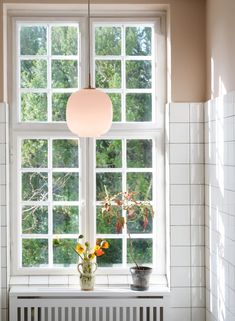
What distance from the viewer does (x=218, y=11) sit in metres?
3.64

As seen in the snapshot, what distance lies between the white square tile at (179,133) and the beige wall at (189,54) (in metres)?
0.19

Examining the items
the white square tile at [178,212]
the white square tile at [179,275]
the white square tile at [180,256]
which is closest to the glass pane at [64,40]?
the white square tile at [178,212]

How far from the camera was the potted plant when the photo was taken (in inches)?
157

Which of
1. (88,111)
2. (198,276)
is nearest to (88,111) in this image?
(88,111)

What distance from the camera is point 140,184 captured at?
4254 mm

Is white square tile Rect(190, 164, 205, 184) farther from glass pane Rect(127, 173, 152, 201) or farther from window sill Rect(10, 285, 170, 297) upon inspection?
window sill Rect(10, 285, 170, 297)

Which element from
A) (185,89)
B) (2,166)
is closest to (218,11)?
(185,89)

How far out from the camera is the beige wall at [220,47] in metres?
3.31

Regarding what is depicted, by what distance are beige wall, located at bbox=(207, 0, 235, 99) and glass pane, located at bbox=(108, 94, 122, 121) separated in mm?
699

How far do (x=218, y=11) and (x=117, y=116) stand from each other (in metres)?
1.10

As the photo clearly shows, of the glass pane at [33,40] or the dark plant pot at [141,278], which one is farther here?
the glass pane at [33,40]

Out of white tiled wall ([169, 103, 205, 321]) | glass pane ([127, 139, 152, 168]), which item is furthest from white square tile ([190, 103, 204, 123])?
glass pane ([127, 139, 152, 168])

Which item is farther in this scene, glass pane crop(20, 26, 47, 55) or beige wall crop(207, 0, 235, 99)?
glass pane crop(20, 26, 47, 55)

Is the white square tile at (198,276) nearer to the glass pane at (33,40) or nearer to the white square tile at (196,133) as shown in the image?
the white square tile at (196,133)
